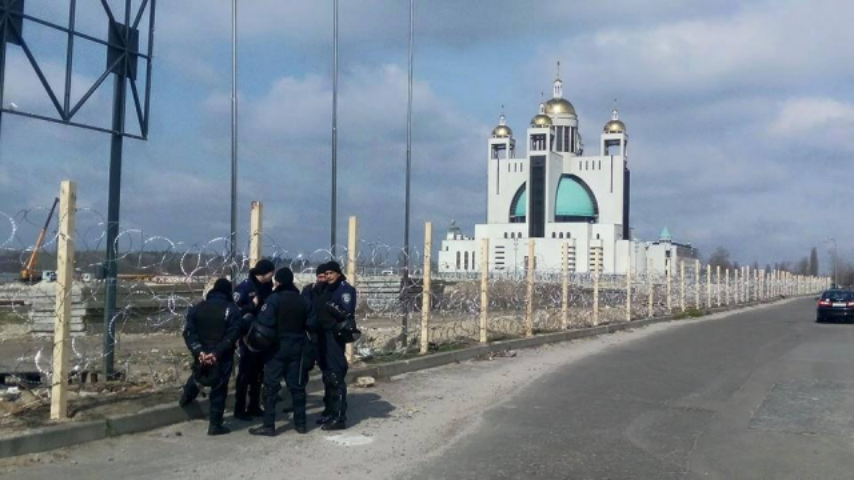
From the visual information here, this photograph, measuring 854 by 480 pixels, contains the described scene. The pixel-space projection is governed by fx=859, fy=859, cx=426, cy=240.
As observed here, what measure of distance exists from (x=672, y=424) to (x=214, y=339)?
5.34 meters

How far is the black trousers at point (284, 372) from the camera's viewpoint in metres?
8.61

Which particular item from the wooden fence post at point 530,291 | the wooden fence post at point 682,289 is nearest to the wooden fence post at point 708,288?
the wooden fence post at point 682,289

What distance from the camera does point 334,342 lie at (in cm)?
909

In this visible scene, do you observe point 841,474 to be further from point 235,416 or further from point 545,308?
point 545,308

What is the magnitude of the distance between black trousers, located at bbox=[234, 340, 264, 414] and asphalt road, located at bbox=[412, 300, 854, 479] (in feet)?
7.76

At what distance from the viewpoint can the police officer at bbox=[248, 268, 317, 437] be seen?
28.2ft

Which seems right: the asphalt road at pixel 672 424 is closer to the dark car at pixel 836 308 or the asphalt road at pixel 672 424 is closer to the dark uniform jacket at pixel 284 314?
the dark uniform jacket at pixel 284 314

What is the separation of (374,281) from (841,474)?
26.3 feet

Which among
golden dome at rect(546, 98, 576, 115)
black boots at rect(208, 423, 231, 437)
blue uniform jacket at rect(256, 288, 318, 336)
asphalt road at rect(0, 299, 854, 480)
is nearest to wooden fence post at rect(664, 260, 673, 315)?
asphalt road at rect(0, 299, 854, 480)

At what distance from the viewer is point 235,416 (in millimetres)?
9445

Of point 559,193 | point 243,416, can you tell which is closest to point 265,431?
point 243,416

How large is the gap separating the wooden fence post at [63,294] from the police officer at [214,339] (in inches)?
43.8

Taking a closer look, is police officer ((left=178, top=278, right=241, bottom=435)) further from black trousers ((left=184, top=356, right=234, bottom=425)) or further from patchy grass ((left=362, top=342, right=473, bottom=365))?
patchy grass ((left=362, top=342, right=473, bottom=365))

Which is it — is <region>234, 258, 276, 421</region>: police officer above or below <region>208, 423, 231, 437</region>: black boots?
above
